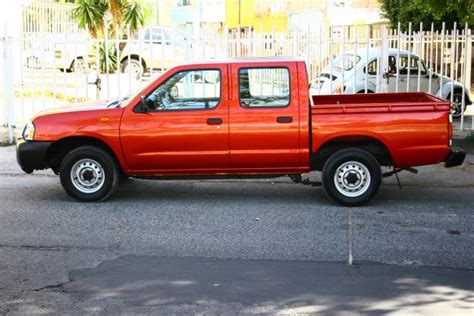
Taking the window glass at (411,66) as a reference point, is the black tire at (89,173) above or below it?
below

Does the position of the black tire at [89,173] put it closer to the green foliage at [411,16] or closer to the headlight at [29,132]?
the headlight at [29,132]

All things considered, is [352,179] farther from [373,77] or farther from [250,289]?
[373,77]

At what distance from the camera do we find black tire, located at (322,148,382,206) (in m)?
7.89

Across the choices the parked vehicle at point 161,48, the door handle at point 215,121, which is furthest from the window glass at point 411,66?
the door handle at point 215,121

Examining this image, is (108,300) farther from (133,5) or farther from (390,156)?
(133,5)

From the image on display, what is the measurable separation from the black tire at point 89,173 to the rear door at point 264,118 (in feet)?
4.94

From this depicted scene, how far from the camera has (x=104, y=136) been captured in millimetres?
8000

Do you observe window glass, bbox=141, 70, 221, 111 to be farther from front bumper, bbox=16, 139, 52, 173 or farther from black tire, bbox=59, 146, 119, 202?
front bumper, bbox=16, 139, 52, 173

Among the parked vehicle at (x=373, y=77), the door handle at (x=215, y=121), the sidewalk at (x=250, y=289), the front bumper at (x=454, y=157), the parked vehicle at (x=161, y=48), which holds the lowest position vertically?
the sidewalk at (x=250, y=289)

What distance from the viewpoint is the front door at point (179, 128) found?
26.1ft

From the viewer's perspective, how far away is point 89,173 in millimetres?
8203

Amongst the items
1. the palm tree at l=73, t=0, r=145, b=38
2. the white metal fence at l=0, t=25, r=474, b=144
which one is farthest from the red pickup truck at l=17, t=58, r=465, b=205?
the palm tree at l=73, t=0, r=145, b=38

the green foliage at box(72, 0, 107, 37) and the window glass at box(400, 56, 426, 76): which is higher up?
the green foliage at box(72, 0, 107, 37)

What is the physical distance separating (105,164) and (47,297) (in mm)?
3089
